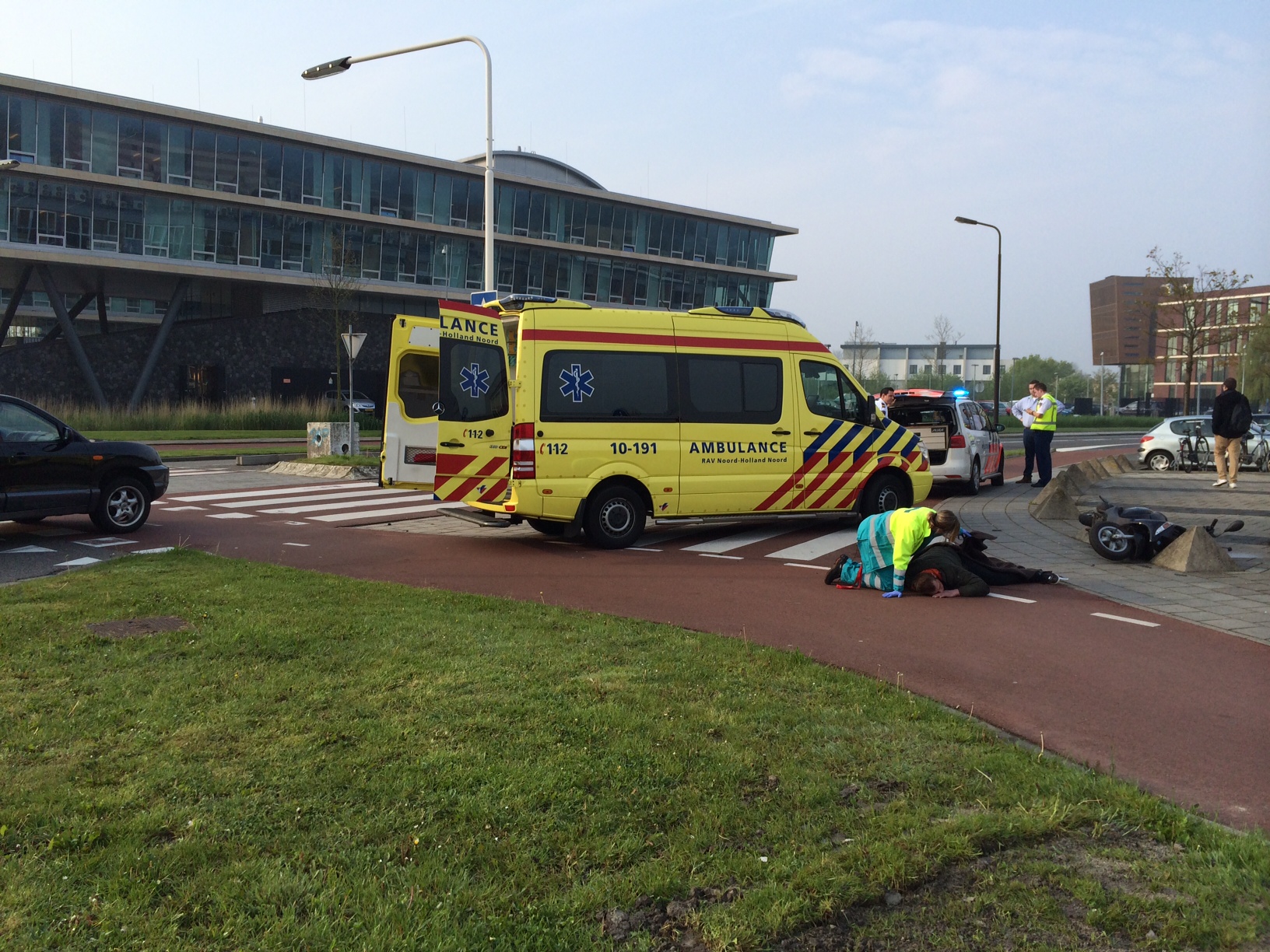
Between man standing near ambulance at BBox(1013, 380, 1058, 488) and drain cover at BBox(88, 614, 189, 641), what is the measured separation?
51.4ft

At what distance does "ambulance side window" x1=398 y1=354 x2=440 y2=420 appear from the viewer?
1219 centimetres

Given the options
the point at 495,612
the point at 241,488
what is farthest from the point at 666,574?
the point at 241,488

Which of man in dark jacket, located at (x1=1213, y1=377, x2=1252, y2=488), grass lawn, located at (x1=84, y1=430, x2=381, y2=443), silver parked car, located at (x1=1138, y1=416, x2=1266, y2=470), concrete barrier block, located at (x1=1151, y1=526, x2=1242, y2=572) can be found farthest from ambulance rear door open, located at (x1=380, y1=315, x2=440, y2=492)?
grass lawn, located at (x1=84, y1=430, x2=381, y2=443)

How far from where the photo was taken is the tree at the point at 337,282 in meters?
45.5

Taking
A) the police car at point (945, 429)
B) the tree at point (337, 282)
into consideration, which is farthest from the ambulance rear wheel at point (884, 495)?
the tree at point (337, 282)

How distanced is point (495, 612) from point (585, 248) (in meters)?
58.0

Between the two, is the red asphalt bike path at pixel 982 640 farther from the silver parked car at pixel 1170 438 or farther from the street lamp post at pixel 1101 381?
the street lamp post at pixel 1101 381

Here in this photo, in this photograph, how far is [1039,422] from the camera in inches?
762

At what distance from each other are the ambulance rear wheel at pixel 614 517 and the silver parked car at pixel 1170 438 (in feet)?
61.2

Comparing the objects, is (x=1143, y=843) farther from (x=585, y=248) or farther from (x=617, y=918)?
(x=585, y=248)

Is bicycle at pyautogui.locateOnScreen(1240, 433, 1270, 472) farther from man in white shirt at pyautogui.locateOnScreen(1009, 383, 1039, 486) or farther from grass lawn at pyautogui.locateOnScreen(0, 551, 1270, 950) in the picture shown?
grass lawn at pyautogui.locateOnScreen(0, 551, 1270, 950)

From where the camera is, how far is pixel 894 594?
29.2 ft

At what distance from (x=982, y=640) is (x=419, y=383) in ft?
24.2

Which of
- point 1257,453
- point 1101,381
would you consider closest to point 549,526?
point 1257,453
